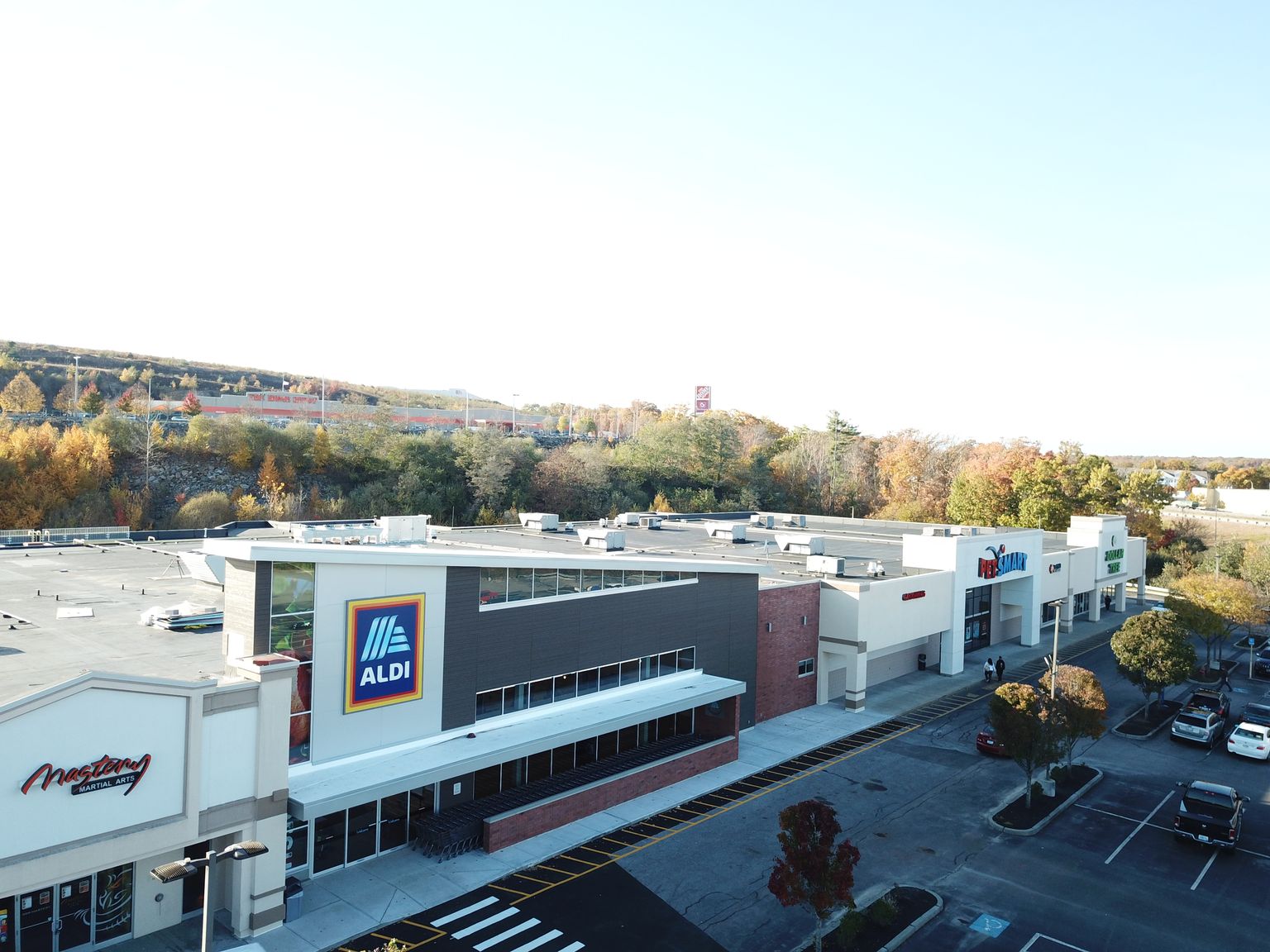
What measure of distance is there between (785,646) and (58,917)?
1001 inches

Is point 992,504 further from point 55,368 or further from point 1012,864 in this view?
point 55,368

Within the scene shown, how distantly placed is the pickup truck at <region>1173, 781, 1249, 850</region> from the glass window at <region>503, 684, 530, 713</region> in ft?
62.2

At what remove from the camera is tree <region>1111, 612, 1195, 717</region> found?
35.0m

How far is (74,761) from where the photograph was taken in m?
15.2

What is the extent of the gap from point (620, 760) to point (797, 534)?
21688 millimetres

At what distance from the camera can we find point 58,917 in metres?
16.7

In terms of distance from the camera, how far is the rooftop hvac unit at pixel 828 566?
38.6 meters

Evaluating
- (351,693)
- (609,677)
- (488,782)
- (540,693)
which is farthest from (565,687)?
(351,693)

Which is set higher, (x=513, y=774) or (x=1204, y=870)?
(x=513, y=774)

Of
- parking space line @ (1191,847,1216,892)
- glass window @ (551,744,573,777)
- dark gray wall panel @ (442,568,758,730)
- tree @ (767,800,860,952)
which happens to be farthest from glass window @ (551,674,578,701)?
parking space line @ (1191,847,1216,892)

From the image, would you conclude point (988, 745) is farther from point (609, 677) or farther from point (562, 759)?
point (562, 759)

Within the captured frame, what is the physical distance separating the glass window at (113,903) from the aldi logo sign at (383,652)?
5.45 m

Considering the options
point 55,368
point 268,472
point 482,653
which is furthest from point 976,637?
point 55,368

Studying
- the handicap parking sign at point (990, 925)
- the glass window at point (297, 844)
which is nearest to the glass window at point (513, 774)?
the glass window at point (297, 844)
